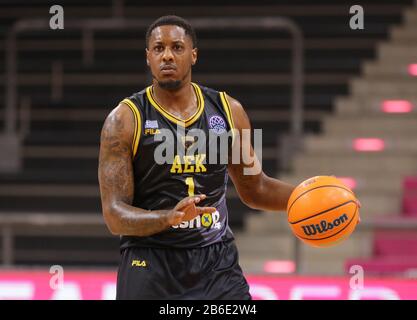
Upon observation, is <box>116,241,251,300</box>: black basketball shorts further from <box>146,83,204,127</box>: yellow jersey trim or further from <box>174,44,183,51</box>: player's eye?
<box>174,44,183,51</box>: player's eye

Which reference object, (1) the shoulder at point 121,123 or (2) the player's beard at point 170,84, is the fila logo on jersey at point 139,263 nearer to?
(1) the shoulder at point 121,123

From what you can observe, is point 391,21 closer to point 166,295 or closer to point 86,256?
point 86,256

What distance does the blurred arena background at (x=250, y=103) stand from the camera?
319 inches

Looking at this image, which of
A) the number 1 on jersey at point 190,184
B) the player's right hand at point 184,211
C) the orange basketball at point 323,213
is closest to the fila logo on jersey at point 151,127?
the number 1 on jersey at point 190,184

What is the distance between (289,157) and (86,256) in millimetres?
Result: 1954

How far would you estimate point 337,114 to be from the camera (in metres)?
8.71

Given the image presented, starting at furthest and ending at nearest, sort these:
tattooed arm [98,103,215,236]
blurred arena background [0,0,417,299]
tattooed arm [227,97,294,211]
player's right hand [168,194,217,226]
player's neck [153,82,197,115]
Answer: blurred arena background [0,0,417,299] → tattooed arm [227,97,294,211] → player's neck [153,82,197,115] → tattooed arm [98,103,215,236] → player's right hand [168,194,217,226]

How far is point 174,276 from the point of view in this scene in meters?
3.73

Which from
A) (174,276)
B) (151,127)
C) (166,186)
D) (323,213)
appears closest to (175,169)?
(166,186)

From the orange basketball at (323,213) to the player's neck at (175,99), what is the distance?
23.1 inches

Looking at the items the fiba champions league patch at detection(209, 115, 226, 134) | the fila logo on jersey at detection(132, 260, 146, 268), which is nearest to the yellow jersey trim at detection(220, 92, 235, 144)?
the fiba champions league patch at detection(209, 115, 226, 134)

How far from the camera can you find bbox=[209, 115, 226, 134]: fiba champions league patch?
384 cm

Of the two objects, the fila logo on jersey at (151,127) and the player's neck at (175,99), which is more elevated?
the player's neck at (175,99)
